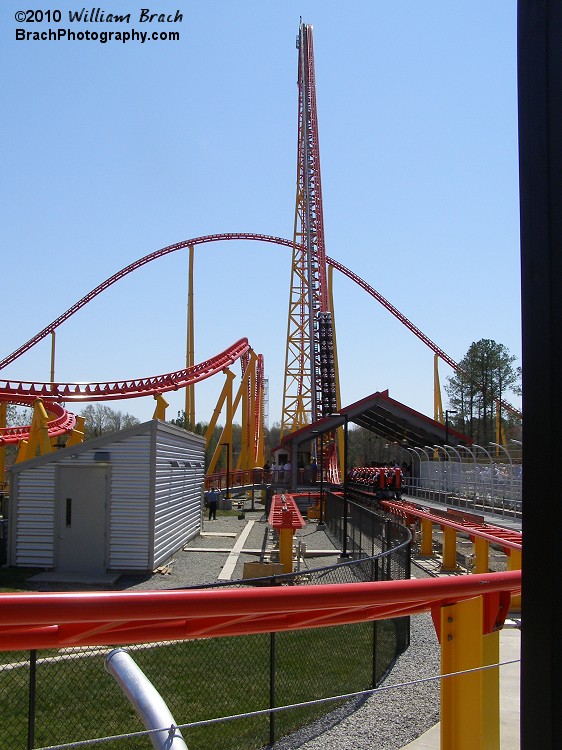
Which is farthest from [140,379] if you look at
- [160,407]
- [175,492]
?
[175,492]

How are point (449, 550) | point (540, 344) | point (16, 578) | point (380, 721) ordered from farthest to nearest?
1. point (449, 550)
2. point (16, 578)
3. point (380, 721)
4. point (540, 344)

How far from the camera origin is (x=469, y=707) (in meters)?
2.64

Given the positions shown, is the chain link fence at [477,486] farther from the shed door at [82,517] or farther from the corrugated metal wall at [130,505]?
the shed door at [82,517]

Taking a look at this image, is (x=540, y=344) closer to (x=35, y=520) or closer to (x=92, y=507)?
(x=92, y=507)

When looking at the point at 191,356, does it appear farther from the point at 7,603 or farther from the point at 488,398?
the point at 7,603

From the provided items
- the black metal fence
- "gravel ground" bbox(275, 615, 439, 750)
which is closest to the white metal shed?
the black metal fence

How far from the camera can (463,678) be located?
262cm

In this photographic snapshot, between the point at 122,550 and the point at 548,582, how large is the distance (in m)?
13.9

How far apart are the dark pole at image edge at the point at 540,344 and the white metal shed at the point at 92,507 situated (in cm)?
1365

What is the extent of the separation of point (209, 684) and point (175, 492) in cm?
1135

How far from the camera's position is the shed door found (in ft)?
48.0

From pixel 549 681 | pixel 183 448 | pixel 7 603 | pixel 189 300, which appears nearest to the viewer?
pixel 549 681

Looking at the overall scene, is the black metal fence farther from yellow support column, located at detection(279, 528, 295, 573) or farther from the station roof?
the station roof

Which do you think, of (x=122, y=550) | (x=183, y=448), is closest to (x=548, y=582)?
(x=122, y=550)
